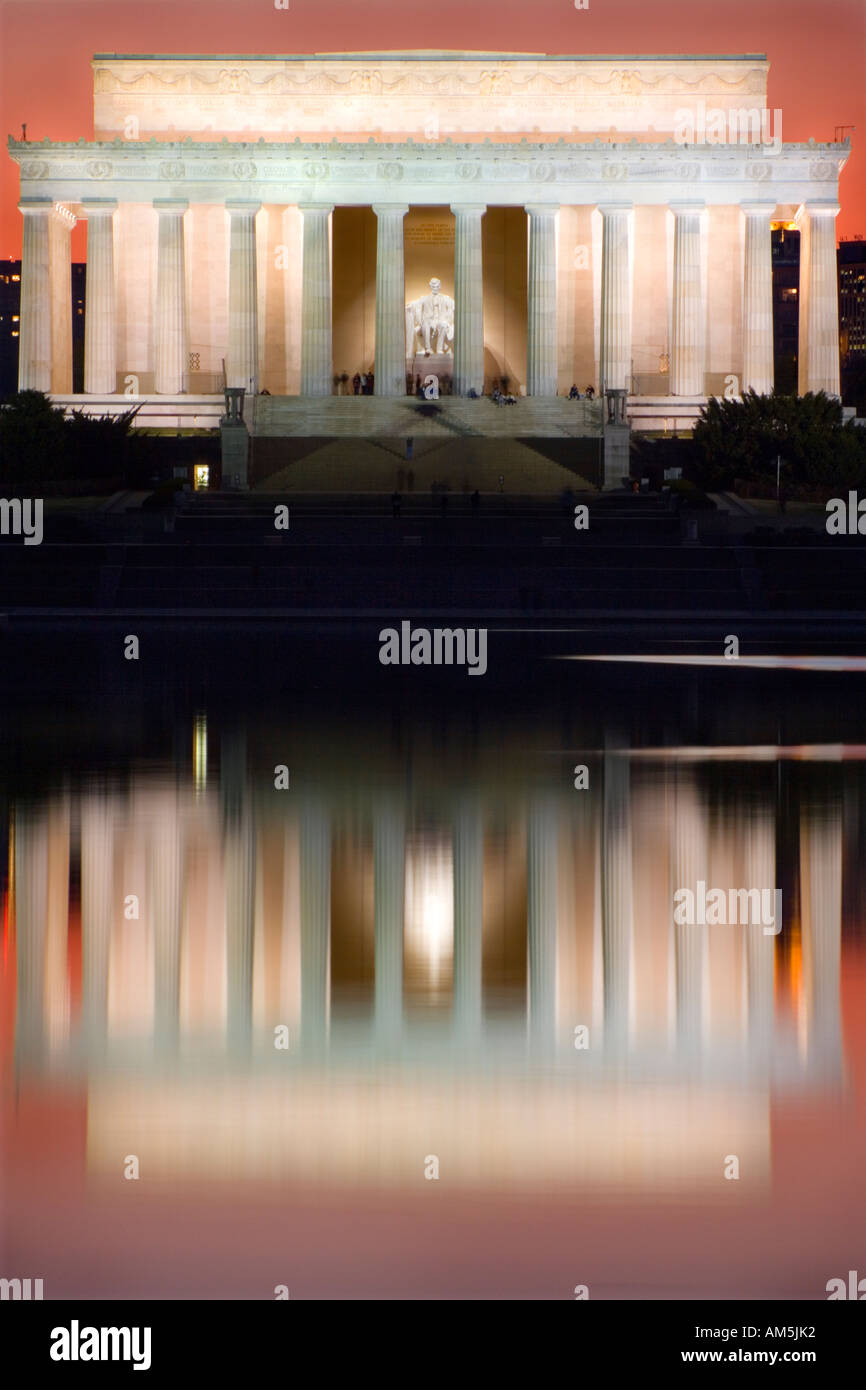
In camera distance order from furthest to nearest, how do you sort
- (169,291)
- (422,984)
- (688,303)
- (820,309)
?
(820,309)
(169,291)
(688,303)
(422,984)

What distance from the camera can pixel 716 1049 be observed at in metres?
10.5

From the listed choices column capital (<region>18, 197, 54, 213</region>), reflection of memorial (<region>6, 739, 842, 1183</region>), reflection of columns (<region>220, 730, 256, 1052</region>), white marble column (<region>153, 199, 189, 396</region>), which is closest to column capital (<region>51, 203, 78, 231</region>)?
column capital (<region>18, 197, 54, 213</region>)

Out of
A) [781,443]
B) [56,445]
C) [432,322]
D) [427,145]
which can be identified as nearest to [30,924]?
[56,445]

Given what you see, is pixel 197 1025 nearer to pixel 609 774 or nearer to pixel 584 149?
pixel 609 774

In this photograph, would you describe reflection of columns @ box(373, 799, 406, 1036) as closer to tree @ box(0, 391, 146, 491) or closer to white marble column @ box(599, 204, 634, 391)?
tree @ box(0, 391, 146, 491)

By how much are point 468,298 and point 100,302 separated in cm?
1519

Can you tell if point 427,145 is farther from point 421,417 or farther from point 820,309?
point 820,309

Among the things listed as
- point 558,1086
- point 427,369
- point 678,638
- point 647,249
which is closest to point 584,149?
point 647,249

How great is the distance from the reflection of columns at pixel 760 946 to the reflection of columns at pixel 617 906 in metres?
0.68

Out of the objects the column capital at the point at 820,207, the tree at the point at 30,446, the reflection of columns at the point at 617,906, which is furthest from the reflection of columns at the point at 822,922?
the column capital at the point at 820,207

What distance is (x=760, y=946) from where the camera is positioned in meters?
13.1

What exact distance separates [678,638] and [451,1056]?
33.3 m

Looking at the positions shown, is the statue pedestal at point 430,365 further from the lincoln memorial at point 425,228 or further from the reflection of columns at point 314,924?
the reflection of columns at point 314,924

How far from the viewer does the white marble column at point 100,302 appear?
86250mm
